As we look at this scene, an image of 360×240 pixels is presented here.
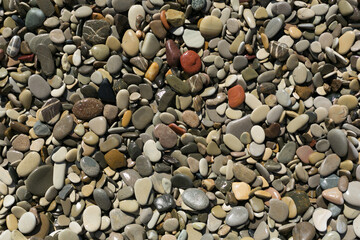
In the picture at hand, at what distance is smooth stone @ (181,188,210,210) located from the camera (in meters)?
1.12

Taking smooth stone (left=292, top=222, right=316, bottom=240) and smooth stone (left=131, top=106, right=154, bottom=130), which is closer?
smooth stone (left=292, top=222, right=316, bottom=240)

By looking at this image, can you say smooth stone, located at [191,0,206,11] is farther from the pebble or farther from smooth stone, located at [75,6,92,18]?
→ smooth stone, located at [75,6,92,18]

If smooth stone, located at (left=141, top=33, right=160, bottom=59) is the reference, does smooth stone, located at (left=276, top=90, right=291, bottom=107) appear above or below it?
below

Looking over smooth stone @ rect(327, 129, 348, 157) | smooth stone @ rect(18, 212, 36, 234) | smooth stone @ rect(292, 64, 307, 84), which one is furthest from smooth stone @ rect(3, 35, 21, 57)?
smooth stone @ rect(327, 129, 348, 157)

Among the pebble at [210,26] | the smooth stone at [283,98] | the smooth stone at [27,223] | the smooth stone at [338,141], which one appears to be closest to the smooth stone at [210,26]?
the pebble at [210,26]

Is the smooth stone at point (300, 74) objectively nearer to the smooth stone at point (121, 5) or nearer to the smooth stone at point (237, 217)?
the smooth stone at point (237, 217)

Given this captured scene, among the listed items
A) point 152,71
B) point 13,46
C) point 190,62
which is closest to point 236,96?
point 190,62

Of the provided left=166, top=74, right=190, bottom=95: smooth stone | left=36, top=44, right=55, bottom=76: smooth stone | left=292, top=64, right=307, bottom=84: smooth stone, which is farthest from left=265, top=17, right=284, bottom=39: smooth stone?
left=36, top=44, right=55, bottom=76: smooth stone

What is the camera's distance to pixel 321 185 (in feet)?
3.75

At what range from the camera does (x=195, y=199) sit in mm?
1122

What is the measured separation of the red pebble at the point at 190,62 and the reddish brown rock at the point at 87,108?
346 millimetres

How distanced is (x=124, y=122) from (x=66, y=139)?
225 mm

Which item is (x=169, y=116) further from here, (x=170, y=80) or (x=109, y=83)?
(x=109, y=83)

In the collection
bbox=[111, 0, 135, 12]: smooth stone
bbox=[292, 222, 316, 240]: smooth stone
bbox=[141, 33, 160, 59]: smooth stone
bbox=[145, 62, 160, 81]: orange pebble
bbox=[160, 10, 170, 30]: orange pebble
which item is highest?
bbox=[111, 0, 135, 12]: smooth stone
